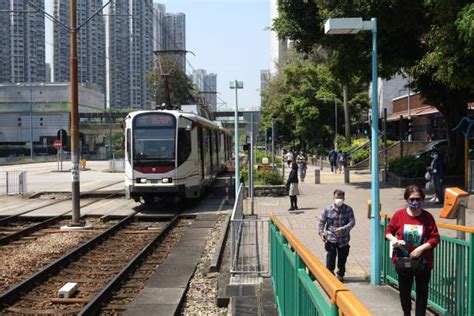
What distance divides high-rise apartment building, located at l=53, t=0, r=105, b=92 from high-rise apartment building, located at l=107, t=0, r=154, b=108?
129cm

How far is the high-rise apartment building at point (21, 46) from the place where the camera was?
50312mm

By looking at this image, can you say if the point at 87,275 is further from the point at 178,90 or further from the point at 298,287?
the point at 178,90

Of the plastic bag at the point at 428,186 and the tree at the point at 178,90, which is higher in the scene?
the tree at the point at 178,90

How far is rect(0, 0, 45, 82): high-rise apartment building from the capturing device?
50.3 meters

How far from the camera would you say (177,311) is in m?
8.09

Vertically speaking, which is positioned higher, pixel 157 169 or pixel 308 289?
pixel 157 169

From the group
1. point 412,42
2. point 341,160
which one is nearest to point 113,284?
point 412,42

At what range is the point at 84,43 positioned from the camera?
46.5m

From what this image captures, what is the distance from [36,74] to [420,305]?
76444 mm

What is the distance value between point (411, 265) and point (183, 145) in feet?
46.8

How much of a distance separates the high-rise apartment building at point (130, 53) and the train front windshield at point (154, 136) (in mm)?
13149

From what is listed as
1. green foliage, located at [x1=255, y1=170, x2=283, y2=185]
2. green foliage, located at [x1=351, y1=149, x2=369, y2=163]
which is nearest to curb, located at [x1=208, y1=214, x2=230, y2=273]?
green foliage, located at [x1=255, y1=170, x2=283, y2=185]

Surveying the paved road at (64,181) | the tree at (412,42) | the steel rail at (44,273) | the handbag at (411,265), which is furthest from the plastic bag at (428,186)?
the handbag at (411,265)

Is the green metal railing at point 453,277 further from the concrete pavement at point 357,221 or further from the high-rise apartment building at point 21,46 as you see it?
the high-rise apartment building at point 21,46
